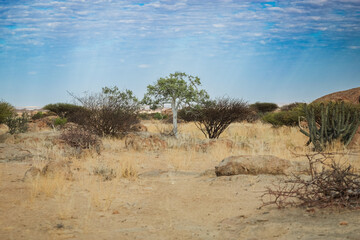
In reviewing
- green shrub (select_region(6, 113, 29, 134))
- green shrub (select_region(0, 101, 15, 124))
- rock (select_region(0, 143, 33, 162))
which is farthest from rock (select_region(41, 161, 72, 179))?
green shrub (select_region(0, 101, 15, 124))

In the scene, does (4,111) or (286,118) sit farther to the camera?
(286,118)

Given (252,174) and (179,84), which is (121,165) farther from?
(179,84)

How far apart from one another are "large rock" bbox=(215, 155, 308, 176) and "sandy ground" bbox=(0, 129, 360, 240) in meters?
0.31

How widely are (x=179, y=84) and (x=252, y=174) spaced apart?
28.1ft

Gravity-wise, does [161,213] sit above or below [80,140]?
below

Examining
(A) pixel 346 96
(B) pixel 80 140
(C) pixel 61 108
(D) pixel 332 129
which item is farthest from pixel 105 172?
(C) pixel 61 108

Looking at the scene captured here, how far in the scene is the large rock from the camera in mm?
8531

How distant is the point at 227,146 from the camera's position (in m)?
13.9

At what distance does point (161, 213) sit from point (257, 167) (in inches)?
134

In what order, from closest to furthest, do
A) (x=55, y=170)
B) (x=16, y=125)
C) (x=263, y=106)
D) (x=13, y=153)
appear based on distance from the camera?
1. (x=55, y=170)
2. (x=13, y=153)
3. (x=16, y=125)
4. (x=263, y=106)

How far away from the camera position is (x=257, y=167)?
8539mm

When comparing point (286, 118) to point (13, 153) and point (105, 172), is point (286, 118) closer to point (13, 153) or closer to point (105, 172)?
point (105, 172)

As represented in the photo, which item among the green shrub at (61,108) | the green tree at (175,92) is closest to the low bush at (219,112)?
the green tree at (175,92)

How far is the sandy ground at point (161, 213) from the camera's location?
4.77 meters
